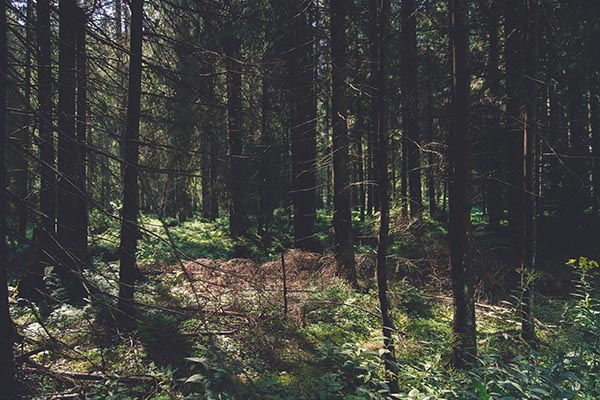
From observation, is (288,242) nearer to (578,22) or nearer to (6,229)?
(578,22)

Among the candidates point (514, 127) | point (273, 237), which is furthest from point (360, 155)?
point (273, 237)

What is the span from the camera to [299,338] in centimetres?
655

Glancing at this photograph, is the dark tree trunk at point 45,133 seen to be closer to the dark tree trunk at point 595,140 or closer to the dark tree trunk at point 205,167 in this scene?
the dark tree trunk at point 205,167

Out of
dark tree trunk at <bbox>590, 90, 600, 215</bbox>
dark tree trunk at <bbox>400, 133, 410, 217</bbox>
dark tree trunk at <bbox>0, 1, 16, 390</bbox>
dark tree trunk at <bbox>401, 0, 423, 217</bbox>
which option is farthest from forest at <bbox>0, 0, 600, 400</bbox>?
dark tree trunk at <bbox>590, 90, 600, 215</bbox>

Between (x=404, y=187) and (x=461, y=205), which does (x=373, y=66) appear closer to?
(x=461, y=205)

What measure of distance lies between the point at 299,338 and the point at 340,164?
4.25 meters

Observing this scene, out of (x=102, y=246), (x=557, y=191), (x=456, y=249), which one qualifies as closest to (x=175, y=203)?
(x=456, y=249)

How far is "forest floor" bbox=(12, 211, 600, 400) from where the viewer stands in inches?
119

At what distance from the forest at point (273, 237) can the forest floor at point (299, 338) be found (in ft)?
0.16

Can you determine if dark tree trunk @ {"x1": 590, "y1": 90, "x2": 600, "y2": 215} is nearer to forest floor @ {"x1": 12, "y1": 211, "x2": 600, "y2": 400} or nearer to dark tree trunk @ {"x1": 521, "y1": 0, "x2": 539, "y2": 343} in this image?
forest floor @ {"x1": 12, "y1": 211, "x2": 600, "y2": 400}

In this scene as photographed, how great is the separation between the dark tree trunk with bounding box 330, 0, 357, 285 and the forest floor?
39cm

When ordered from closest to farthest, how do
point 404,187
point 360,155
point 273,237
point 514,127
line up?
point 273,237 < point 514,127 < point 360,155 < point 404,187

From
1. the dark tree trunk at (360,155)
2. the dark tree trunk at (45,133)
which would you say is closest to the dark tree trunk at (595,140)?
the dark tree trunk at (360,155)

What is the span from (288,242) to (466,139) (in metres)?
11.5
